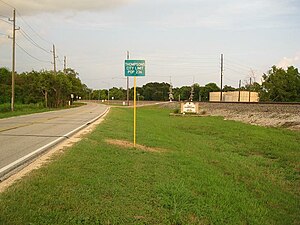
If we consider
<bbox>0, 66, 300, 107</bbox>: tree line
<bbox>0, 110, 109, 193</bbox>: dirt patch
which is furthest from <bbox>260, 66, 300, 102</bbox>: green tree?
<bbox>0, 110, 109, 193</bbox>: dirt patch

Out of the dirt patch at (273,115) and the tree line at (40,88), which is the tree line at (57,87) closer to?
the tree line at (40,88)

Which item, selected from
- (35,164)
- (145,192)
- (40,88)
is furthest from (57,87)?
(145,192)

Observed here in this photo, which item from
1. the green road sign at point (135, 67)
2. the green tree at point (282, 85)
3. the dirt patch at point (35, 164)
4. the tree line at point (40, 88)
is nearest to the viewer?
the dirt patch at point (35, 164)

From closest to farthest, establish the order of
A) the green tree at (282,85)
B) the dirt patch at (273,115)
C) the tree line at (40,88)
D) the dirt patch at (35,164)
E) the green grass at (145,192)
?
1. the green grass at (145,192)
2. the dirt patch at (35,164)
3. the dirt patch at (273,115)
4. the tree line at (40,88)
5. the green tree at (282,85)

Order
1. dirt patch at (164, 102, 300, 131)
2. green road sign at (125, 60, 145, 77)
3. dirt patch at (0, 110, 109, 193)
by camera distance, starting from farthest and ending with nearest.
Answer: dirt patch at (164, 102, 300, 131)
green road sign at (125, 60, 145, 77)
dirt patch at (0, 110, 109, 193)

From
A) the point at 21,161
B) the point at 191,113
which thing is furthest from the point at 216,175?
the point at 191,113

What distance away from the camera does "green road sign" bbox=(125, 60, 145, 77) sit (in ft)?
40.5

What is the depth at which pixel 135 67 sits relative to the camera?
40.7 feet

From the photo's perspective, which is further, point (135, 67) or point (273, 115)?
point (273, 115)

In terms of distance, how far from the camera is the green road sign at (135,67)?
40.5ft

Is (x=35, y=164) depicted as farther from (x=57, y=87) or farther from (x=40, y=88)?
(x=57, y=87)

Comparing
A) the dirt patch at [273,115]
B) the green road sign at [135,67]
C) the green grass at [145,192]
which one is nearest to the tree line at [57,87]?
the dirt patch at [273,115]

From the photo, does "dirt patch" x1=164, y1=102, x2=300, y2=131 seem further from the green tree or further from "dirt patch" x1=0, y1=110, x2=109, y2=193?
the green tree

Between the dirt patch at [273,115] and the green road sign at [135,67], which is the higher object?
the green road sign at [135,67]
